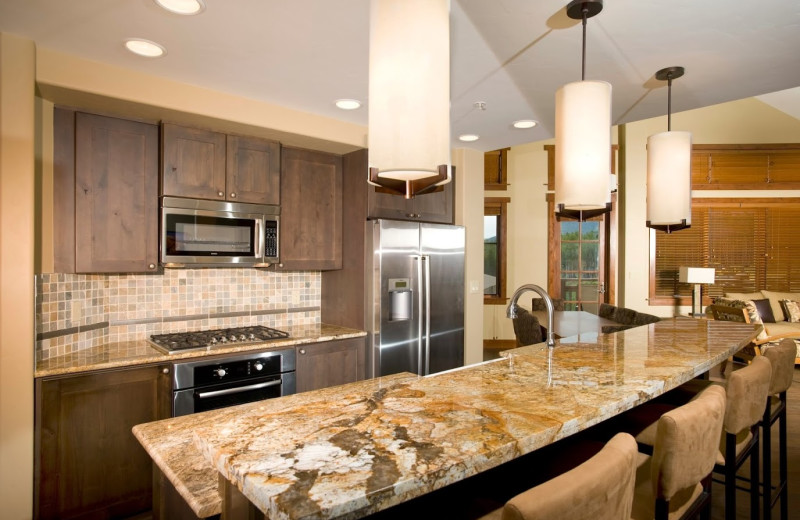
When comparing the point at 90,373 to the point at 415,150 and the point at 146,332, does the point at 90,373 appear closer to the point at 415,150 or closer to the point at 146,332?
the point at 146,332

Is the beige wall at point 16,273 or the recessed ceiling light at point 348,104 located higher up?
the recessed ceiling light at point 348,104

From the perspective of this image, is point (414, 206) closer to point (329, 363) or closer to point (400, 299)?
point (400, 299)

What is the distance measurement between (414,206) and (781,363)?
2.64 meters

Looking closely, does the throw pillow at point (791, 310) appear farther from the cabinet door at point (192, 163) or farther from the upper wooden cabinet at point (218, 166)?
the cabinet door at point (192, 163)

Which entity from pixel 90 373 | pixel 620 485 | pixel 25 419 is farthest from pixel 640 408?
pixel 25 419

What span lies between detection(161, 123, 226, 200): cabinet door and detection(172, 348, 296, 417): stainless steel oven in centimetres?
112

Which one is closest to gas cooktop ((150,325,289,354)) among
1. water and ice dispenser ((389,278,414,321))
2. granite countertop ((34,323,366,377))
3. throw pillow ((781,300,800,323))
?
granite countertop ((34,323,366,377))

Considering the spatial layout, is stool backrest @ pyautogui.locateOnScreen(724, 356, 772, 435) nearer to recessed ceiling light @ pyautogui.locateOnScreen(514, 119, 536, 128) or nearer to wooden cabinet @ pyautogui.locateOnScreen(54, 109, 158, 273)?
recessed ceiling light @ pyautogui.locateOnScreen(514, 119, 536, 128)

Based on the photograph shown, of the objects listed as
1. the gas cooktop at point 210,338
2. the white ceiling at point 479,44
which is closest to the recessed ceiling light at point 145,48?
the white ceiling at point 479,44

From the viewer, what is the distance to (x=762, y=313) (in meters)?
6.67

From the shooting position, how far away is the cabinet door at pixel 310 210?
3506 mm

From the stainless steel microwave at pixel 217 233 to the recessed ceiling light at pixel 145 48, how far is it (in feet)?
2.83

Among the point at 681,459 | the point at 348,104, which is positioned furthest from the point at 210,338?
the point at 681,459

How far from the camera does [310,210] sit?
11.9ft
